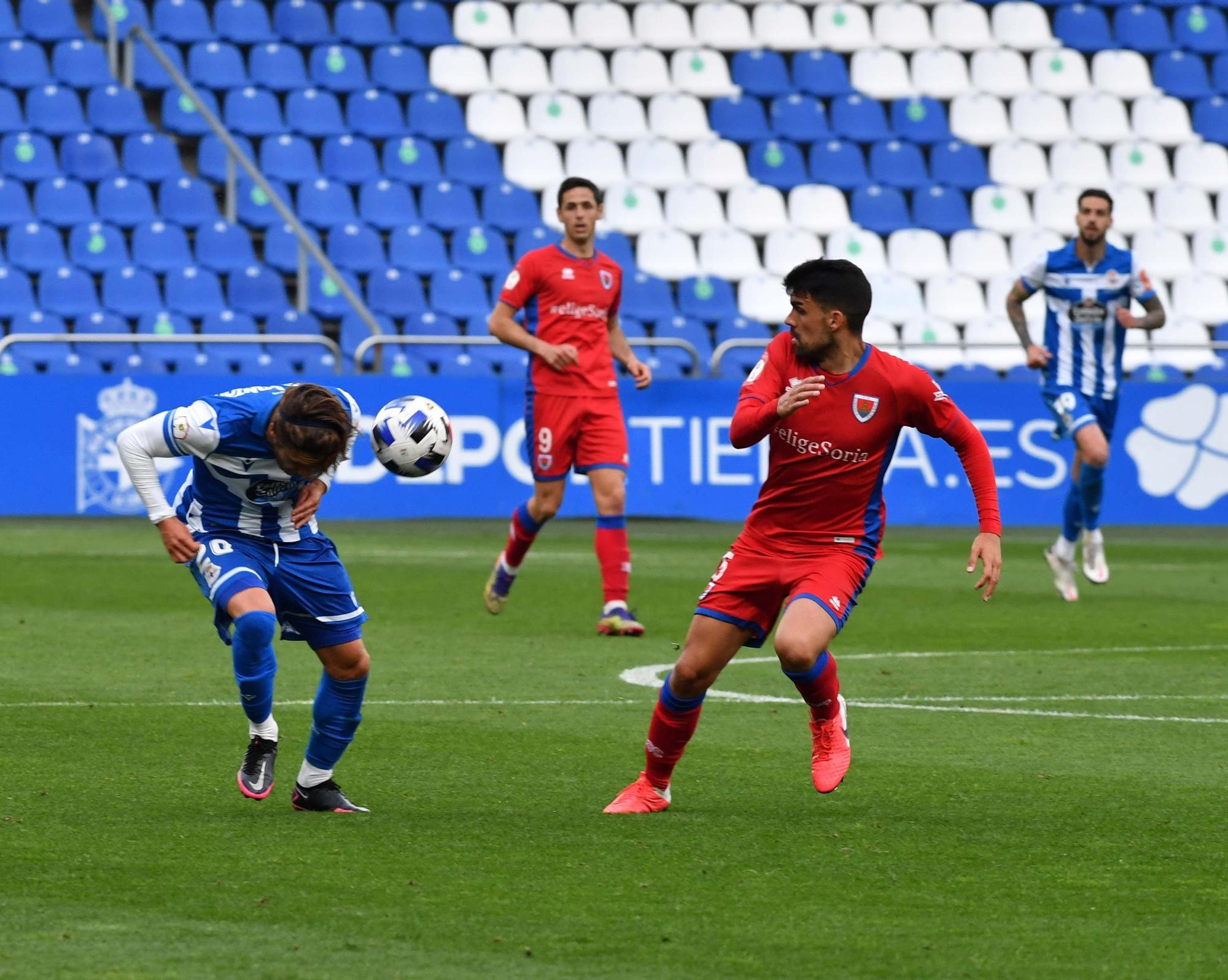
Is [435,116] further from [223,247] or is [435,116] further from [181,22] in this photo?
[223,247]

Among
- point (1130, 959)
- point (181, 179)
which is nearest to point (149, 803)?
point (1130, 959)

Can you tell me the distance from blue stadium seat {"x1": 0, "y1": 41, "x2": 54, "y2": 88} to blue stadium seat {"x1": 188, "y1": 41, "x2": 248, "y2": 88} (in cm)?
155

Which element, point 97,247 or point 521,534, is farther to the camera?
point 97,247

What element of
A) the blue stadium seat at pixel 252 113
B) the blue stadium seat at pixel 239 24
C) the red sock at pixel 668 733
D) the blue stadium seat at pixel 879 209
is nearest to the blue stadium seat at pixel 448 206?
the blue stadium seat at pixel 252 113

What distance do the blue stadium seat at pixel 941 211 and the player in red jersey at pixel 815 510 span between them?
17165 millimetres

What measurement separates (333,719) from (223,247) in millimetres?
14729

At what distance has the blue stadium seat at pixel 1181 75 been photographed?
2469cm

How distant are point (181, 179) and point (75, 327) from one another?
227cm

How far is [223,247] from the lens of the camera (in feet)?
64.9

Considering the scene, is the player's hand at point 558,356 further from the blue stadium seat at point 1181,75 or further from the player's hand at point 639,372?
the blue stadium seat at point 1181,75

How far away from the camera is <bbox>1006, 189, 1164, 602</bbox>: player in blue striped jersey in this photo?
40.1 ft

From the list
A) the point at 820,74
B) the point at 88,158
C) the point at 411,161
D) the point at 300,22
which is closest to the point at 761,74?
the point at 820,74

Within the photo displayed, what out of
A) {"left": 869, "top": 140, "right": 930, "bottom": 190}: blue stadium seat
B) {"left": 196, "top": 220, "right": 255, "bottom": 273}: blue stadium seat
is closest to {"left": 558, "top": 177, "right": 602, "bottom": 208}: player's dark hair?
{"left": 196, "top": 220, "right": 255, "bottom": 273}: blue stadium seat

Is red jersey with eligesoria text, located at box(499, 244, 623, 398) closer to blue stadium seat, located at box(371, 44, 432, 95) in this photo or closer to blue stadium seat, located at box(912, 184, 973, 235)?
blue stadium seat, located at box(371, 44, 432, 95)
